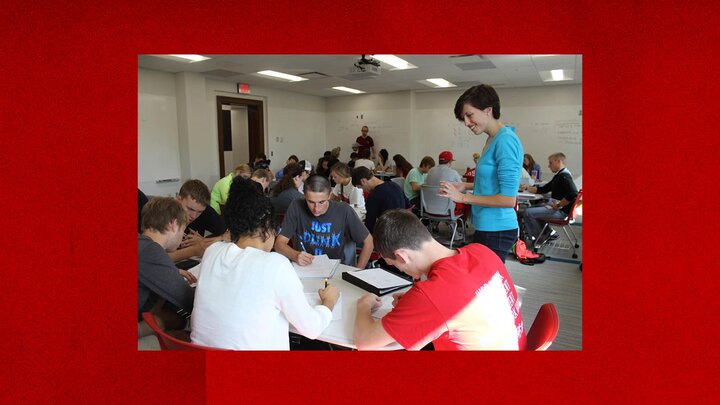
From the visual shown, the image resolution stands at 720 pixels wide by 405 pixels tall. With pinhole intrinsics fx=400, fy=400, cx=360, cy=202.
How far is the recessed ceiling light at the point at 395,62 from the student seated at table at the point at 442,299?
576mm

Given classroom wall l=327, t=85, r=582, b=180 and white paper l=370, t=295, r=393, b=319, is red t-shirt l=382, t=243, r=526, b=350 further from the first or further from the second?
classroom wall l=327, t=85, r=582, b=180

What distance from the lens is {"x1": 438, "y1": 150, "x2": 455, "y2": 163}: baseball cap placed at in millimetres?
1755

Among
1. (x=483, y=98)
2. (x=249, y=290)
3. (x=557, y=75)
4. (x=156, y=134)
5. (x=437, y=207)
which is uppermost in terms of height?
(x=557, y=75)

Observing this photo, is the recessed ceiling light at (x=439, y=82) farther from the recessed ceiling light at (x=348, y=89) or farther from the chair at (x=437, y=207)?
the chair at (x=437, y=207)

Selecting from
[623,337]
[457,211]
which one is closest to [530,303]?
[623,337]

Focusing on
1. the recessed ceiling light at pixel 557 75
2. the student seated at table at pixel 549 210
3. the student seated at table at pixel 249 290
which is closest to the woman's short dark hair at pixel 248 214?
the student seated at table at pixel 249 290

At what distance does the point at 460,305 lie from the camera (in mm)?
1073

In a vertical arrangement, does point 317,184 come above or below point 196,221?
above

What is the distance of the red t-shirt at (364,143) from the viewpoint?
190 cm

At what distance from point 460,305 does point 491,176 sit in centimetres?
65

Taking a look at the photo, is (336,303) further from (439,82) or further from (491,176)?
(439,82)

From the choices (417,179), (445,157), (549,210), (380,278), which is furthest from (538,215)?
(380,278)

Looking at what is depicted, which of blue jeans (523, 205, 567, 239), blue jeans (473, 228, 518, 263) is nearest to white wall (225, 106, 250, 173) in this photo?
blue jeans (473, 228, 518, 263)

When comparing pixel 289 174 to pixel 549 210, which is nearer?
pixel 289 174
